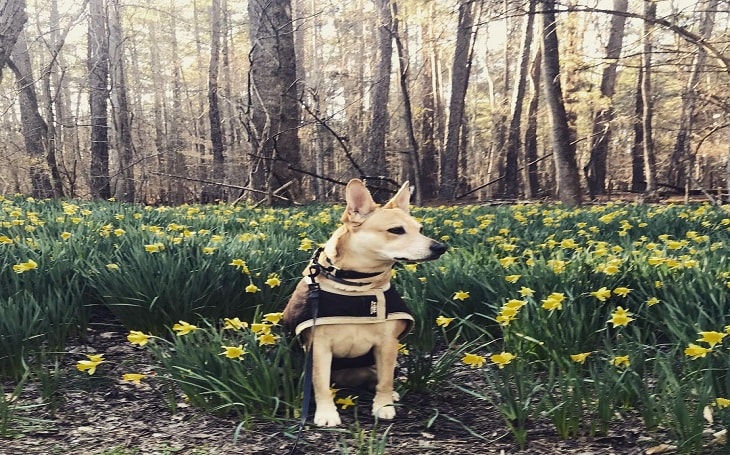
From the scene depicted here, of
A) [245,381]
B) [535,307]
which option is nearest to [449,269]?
[535,307]

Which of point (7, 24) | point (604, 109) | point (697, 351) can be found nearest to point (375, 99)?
point (604, 109)

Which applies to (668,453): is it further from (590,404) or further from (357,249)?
(357,249)

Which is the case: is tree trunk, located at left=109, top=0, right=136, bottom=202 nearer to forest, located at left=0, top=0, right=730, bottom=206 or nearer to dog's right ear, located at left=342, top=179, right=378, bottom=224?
forest, located at left=0, top=0, right=730, bottom=206

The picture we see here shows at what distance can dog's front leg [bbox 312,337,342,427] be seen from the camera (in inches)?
88.0

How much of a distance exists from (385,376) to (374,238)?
1.76 feet

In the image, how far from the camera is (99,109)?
590 inches

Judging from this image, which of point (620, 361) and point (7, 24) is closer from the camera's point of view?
point (620, 361)

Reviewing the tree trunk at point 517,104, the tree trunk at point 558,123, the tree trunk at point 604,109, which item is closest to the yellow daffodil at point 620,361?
the tree trunk at point 558,123

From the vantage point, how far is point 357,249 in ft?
7.49

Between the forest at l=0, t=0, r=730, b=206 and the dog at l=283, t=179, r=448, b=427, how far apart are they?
503cm

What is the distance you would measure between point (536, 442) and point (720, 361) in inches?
28.8

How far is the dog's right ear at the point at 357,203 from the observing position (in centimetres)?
232

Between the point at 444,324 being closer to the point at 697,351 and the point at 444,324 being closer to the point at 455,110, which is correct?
the point at 697,351

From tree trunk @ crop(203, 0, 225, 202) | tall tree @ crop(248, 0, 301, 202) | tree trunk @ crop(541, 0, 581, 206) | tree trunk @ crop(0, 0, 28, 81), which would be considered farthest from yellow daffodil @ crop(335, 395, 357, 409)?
tree trunk @ crop(203, 0, 225, 202)
